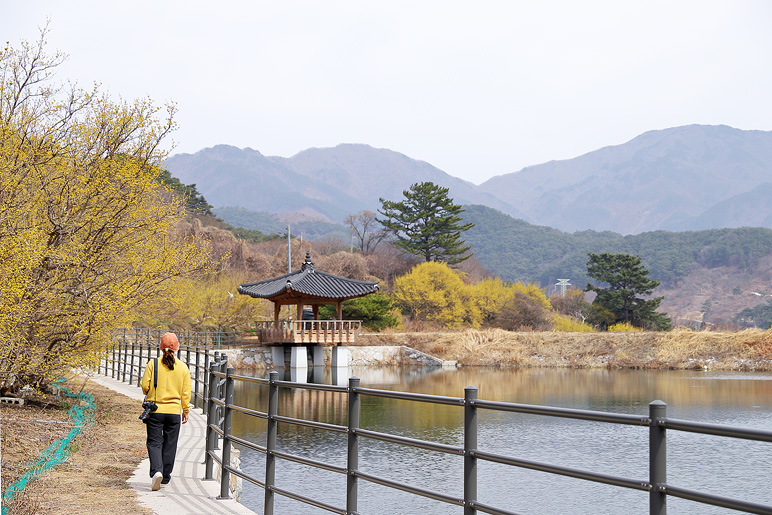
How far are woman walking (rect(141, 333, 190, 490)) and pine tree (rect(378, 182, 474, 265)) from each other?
53.9 meters

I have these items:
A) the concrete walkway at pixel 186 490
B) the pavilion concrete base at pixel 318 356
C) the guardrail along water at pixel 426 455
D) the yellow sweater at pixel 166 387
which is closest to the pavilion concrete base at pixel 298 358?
the pavilion concrete base at pixel 318 356

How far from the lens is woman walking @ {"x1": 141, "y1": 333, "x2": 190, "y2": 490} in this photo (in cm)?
685

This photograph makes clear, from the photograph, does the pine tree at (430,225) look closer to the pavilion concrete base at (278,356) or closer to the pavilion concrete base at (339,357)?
the pavilion concrete base at (339,357)

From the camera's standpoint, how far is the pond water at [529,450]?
11055 millimetres

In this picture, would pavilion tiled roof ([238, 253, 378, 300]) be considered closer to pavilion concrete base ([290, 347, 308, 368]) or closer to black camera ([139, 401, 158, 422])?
pavilion concrete base ([290, 347, 308, 368])

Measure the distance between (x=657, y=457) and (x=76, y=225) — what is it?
32.8ft

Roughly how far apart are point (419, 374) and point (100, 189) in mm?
25512

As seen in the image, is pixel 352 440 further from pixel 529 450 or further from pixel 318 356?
pixel 318 356

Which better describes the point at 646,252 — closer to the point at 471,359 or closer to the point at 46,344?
the point at 471,359

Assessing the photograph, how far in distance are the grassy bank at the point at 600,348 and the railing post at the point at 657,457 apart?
3824cm

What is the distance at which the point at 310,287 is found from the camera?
36.5 m

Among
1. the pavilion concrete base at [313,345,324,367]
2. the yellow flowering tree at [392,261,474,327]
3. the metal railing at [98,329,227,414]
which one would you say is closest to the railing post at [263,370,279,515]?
the metal railing at [98,329,227,414]

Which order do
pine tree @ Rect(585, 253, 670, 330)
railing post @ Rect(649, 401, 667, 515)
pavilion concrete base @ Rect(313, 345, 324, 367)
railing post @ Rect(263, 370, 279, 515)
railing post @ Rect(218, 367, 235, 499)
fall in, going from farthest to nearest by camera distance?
pine tree @ Rect(585, 253, 670, 330) → pavilion concrete base @ Rect(313, 345, 324, 367) → railing post @ Rect(218, 367, 235, 499) → railing post @ Rect(263, 370, 279, 515) → railing post @ Rect(649, 401, 667, 515)

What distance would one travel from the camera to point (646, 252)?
10800cm
